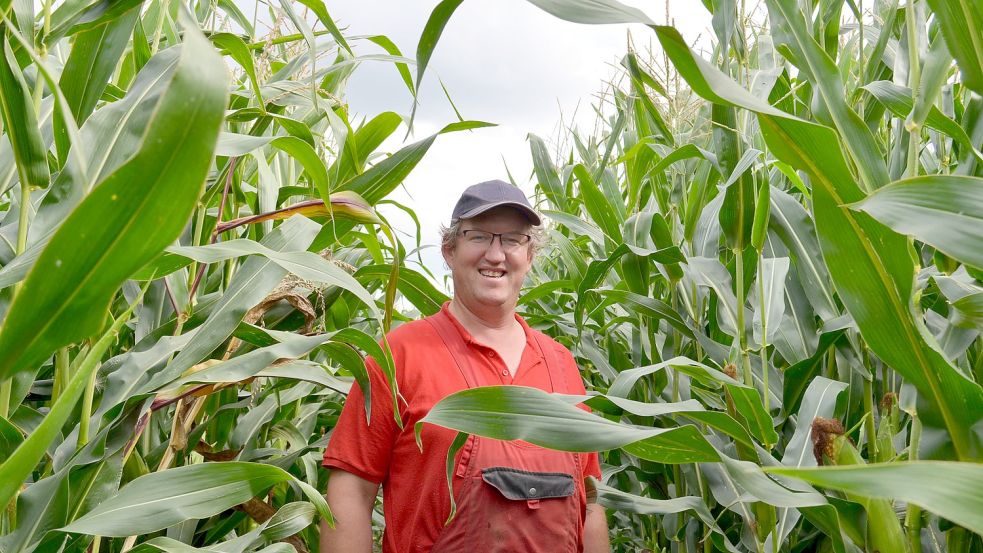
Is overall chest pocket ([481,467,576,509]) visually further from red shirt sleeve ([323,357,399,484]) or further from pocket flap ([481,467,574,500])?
red shirt sleeve ([323,357,399,484])

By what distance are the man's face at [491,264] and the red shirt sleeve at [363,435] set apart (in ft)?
0.99

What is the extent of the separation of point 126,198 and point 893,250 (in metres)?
0.73

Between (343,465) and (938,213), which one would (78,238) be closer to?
(938,213)

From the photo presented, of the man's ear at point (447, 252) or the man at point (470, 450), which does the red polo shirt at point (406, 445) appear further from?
the man's ear at point (447, 252)

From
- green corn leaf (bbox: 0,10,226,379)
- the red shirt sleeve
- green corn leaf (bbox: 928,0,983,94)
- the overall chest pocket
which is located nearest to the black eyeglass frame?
the red shirt sleeve

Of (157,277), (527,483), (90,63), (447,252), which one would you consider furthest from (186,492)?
(447,252)

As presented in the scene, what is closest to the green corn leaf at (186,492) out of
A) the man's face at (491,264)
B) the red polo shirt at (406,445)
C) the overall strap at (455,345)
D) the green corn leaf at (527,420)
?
the green corn leaf at (527,420)

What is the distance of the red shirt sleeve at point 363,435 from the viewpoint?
1.66 meters

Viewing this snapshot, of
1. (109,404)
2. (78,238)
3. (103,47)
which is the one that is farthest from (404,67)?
(78,238)

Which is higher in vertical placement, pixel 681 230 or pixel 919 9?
pixel 919 9

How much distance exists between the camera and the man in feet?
5.33

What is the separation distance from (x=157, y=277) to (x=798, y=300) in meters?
1.11

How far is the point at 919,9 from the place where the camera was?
1291 mm

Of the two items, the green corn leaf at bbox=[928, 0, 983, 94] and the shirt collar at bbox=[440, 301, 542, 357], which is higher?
the green corn leaf at bbox=[928, 0, 983, 94]
